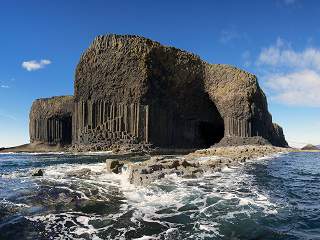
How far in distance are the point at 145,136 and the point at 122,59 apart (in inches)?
676

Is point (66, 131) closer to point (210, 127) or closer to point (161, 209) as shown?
point (210, 127)

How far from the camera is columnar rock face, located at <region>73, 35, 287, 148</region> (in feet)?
259

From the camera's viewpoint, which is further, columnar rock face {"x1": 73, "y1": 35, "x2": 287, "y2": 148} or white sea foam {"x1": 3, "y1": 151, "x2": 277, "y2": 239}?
columnar rock face {"x1": 73, "y1": 35, "x2": 287, "y2": 148}

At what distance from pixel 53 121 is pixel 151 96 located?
37.6 metres

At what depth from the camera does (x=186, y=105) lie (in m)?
86.8

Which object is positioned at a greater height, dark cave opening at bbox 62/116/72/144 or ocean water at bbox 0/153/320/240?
dark cave opening at bbox 62/116/72/144

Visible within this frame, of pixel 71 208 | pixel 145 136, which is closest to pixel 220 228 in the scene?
pixel 71 208

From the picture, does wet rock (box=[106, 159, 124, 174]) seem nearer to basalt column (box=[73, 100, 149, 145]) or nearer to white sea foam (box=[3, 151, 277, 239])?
white sea foam (box=[3, 151, 277, 239])

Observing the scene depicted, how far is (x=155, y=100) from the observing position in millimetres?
80125

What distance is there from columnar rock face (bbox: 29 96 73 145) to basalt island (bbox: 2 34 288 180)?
20172 millimetres

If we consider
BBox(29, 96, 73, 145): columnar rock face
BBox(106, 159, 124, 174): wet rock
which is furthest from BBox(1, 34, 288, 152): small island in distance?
BBox(106, 159, 124, 174): wet rock

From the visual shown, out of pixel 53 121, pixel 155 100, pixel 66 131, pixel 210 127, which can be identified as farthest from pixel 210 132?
pixel 53 121

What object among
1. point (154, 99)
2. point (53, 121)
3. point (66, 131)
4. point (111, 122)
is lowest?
point (66, 131)

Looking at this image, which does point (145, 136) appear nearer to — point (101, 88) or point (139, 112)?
point (139, 112)
